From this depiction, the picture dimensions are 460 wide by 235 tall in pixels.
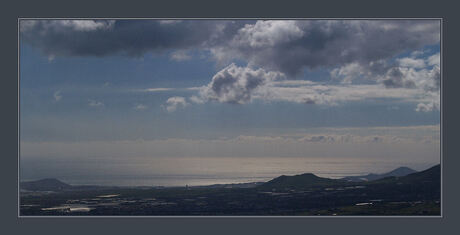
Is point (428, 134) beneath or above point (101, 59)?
beneath

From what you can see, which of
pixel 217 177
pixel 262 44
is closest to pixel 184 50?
pixel 262 44

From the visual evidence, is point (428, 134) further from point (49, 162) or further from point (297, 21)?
point (49, 162)

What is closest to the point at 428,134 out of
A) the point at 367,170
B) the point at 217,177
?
the point at 367,170

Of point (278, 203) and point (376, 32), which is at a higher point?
point (376, 32)

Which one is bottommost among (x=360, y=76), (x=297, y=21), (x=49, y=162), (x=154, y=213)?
(x=154, y=213)

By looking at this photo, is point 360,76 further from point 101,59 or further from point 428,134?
point 101,59

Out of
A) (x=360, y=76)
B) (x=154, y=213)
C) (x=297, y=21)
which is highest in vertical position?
(x=297, y=21)
